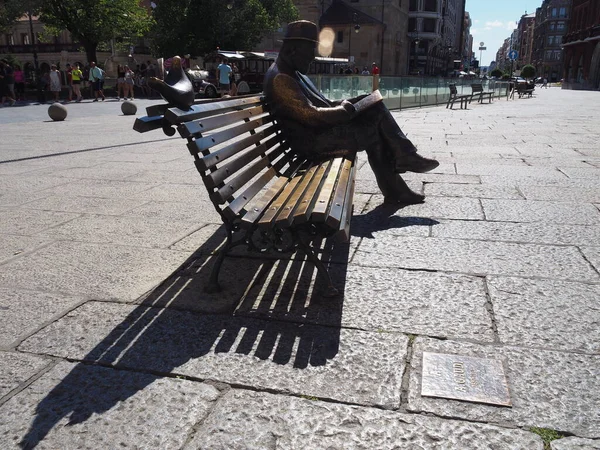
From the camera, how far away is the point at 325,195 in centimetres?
294

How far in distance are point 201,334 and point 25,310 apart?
1022 millimetres

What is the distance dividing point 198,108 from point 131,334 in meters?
1.30

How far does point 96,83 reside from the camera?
25.8m

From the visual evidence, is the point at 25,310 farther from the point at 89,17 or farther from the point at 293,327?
the point at 89,17

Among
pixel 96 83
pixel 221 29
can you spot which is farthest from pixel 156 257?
pixel 221 29

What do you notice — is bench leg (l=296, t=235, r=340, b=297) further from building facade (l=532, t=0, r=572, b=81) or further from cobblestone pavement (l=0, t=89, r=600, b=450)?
building facade (l=532, t=0, r=572, b=81)

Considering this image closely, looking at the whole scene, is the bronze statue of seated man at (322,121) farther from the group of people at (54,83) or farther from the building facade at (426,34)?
the building facade at (426,34)

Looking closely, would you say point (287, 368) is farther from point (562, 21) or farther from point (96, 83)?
point (562, 21)

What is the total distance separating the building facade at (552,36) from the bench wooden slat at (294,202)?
123548 mm

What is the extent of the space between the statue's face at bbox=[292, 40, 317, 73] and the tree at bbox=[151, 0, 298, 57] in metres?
37.3

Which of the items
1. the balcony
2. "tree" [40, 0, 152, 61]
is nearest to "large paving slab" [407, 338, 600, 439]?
"tree" [40, 0, 152, 61]

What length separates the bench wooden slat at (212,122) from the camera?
2.70m

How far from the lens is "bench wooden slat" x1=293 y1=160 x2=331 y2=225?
2635 millimetres

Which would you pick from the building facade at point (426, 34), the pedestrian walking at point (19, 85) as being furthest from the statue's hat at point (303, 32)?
the building facade at point (426, 34)
